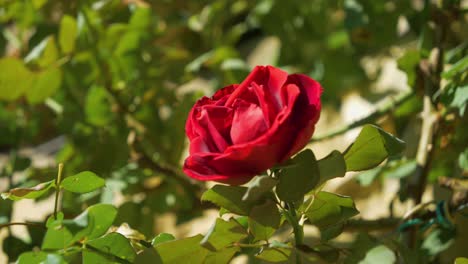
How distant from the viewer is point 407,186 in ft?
2.43

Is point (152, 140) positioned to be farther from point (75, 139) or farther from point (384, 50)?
point (384, 50)

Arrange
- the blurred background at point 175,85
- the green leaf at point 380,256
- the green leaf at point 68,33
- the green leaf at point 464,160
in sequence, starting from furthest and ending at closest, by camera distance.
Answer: the green leaf at point 68,33, the blurred background at point 175,85, the green leaf at point 464,160, the green leaf at point 380,256

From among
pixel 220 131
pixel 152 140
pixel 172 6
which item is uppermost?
pixel 220 131

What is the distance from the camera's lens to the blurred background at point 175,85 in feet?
2.61

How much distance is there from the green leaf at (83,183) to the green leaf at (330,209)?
0.15 meters

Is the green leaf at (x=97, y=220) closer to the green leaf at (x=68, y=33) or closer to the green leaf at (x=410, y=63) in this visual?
the green leaf at (x=410, y=63)

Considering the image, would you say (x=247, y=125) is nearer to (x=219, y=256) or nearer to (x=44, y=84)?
(x=219, y=256)

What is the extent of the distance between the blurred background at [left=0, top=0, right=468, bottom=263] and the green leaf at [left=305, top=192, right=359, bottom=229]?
0.58 ft

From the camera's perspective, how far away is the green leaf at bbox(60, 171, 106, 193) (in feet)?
1.58

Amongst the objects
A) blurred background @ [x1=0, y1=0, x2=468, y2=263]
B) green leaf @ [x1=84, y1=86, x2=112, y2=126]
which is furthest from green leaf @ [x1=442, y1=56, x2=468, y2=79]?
green leaf @ [x1=84, y1=86, x2=112, y2=126]

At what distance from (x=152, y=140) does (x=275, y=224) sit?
2.02ft

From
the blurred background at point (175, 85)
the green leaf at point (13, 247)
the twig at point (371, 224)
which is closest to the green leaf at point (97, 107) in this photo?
the blurred background at point (175, 85)

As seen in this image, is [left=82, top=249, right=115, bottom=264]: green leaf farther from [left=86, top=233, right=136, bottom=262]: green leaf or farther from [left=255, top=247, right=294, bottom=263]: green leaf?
[left=255, top=247, right=294, bottom=263]: green leaf

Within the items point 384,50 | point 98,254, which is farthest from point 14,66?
point 384,50
